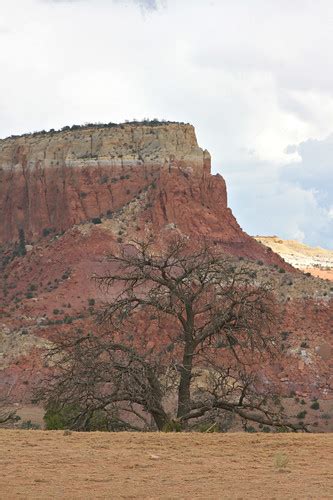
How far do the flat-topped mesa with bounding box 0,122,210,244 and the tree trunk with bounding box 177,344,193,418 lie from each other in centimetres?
4948

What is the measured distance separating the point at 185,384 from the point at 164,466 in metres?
6.46

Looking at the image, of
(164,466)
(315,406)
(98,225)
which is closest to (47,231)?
(98,225)

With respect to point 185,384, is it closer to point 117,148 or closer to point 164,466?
point 164,466

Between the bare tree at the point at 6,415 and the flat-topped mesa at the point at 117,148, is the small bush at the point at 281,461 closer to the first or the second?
the bare tree at the point at 6,415

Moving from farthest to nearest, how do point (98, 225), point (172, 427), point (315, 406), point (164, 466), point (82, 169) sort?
1. point (82, 169)
2. point (98, 225)
3. point (315, 406)
4. point (172, 427)
5. point (164, 466)

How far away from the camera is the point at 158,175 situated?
233 ft

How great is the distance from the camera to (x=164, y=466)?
15.4 metres

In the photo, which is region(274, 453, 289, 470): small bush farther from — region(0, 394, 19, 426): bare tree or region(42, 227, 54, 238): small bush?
region(42, 227, 54, 238): small bush

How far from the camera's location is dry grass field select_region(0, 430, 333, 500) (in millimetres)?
13609

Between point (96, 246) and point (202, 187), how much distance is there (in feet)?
33.1

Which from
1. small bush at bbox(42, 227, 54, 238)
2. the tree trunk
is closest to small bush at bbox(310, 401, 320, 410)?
the tree trunk

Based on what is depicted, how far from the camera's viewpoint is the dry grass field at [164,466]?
1361 cm

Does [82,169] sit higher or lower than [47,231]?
higher

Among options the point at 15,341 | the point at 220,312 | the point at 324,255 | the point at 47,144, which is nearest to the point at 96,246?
the point at 15,341
